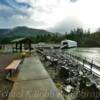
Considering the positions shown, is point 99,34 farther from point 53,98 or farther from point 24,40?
point 53,98

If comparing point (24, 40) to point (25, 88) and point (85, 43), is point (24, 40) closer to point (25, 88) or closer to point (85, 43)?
point (25, 88)

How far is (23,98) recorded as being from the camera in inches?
217

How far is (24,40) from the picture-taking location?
91.5 feet

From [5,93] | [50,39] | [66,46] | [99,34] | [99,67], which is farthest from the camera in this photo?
[50,39]

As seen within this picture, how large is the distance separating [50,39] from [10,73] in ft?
290

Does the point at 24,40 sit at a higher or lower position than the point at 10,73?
higher

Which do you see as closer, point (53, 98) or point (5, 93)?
point (53, 98)

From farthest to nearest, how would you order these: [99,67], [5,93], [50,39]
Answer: [50,39], [99,67], [5,93]

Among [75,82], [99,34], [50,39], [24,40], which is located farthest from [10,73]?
[50,39]

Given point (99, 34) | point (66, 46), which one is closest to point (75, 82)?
point (66, 46)

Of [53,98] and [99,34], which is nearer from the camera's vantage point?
[53,98]

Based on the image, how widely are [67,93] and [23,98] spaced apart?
2729mm

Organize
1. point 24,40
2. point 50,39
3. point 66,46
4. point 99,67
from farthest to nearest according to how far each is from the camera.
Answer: point 50,39 → point 66,46 → point 24,40 → point 99,67

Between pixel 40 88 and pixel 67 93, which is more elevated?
pixel 40 88
